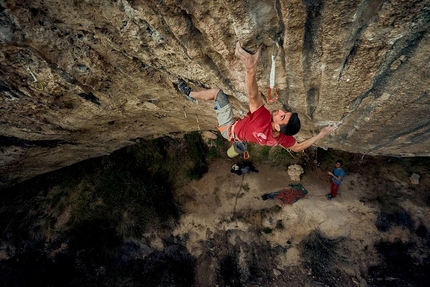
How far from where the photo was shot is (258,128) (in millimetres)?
3301

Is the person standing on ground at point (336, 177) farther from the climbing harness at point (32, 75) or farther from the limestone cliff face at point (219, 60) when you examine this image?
the climbing harness at point (32, 75)

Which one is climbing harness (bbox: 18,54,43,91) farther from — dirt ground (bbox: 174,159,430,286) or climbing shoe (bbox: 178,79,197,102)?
dirt ground (bbox: 174,159,430,286)

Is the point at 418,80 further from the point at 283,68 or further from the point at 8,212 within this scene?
the point at 8,212

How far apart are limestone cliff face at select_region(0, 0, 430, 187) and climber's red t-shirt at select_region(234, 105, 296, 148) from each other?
2.00 feet

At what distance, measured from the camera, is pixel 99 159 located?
30.5 feet

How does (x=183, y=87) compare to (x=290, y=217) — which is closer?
(x=183, y=87)

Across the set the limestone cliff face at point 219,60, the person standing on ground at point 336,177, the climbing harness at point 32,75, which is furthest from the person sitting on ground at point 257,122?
the person standing on ground at point 336,177

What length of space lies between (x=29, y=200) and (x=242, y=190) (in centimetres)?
826

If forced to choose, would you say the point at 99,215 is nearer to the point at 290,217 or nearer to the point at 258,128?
the point at 290,217

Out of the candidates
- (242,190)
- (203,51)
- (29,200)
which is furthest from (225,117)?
(29,200)

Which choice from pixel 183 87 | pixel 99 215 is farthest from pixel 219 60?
pixel 99 215

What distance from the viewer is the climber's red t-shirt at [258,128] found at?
3193 millimetres

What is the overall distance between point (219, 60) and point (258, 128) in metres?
1.10

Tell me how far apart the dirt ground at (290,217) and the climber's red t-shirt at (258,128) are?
5.62 metres
